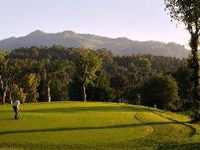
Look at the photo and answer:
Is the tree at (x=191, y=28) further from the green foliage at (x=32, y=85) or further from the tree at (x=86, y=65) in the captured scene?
the green foliage at (x=32, y=85)

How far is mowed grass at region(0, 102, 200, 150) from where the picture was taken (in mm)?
36031

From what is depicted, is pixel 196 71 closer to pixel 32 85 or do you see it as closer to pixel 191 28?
pixel 191 28

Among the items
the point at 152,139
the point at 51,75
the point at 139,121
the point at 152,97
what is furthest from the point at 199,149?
the point at 152,97

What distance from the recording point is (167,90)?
130 meters

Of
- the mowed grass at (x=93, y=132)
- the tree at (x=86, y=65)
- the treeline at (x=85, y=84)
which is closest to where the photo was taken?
the mowed grass at (x=93, y=132)

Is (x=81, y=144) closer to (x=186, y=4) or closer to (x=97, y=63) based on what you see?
(x=186, y=4)

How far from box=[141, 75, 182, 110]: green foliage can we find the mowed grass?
7545 centimetres

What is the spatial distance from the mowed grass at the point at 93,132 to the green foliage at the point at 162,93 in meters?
75.5

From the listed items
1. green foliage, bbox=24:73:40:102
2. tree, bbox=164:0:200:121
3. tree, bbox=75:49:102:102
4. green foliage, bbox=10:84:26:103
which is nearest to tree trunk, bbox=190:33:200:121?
tree, bbox=164:0:200:121

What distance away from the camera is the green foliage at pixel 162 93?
423 feet

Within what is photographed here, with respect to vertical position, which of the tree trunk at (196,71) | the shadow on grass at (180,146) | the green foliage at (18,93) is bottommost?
the green foliage at (18,93)

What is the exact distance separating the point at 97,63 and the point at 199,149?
7952 centimetres

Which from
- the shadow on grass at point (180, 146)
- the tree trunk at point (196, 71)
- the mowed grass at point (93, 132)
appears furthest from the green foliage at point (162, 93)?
the shadow on grass at point (180, 146)

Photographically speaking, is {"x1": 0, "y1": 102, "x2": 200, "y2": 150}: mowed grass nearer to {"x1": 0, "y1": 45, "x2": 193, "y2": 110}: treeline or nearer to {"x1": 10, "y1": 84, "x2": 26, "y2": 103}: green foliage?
{"x1": 0, "y1": 45, "x2": 193, "y2": 110}: treeline
